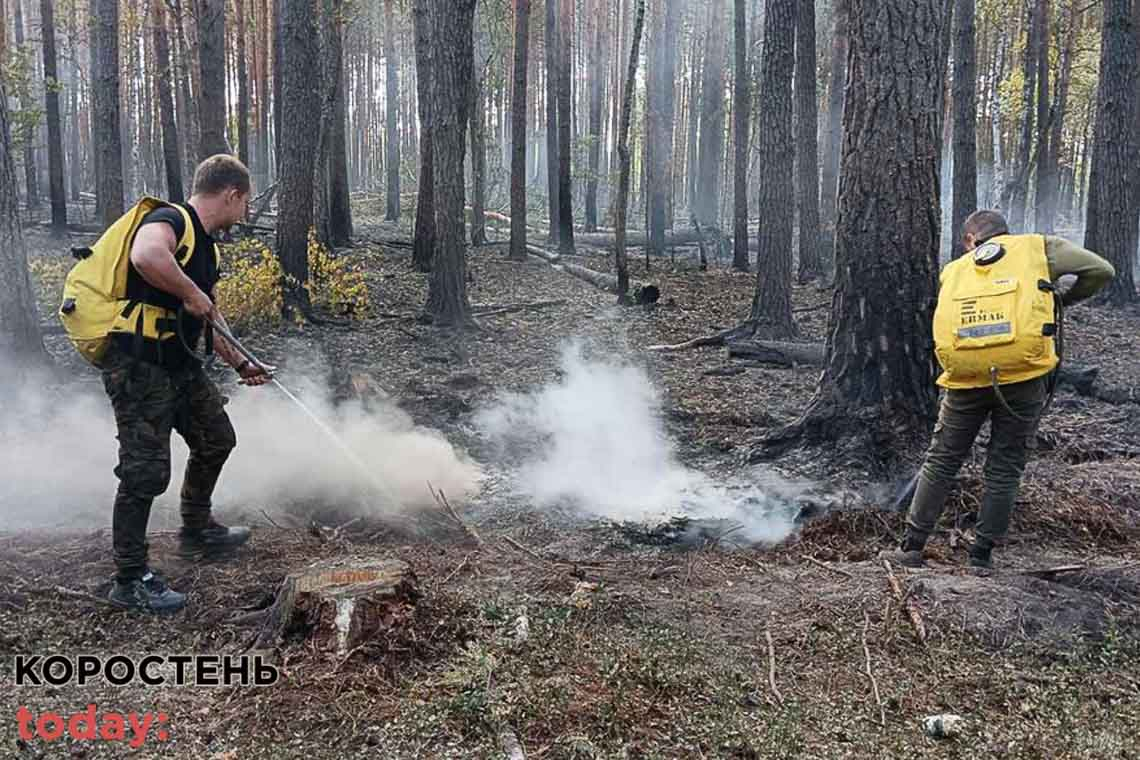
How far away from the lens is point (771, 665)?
3.52 meters

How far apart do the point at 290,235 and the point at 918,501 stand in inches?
327

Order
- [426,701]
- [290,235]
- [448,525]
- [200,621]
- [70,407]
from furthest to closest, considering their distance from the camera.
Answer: [290,235], [70,407], [448,525], [200,621], [426,701]

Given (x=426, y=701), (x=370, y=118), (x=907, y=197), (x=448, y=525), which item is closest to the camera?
(x=426, y=701)

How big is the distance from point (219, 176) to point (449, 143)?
658cm

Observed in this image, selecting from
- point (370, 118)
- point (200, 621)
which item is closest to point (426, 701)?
point (200, 621)

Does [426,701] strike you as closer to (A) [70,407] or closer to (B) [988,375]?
(B) [988,375]

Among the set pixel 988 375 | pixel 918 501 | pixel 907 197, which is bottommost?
pixel 918 501

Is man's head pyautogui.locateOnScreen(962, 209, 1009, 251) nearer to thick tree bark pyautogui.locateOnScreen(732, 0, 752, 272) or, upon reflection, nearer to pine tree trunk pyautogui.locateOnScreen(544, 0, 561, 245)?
thick tree bark pyautogui.locateOnScreen(732, 0, 752, 272)

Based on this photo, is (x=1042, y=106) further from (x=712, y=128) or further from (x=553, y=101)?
(x=553, y=101)

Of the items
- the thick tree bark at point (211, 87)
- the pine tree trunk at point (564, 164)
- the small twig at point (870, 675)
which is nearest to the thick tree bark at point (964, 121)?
the pine tree trunk at point (564, 164)

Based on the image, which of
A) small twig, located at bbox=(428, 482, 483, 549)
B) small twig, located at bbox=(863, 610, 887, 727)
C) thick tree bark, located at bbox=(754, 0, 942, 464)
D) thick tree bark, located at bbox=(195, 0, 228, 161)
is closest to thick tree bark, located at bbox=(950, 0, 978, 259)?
thick tree bark, located at bbox=(754, 0, 942, 464)

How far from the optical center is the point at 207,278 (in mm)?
4293

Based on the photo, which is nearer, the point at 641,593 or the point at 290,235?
the point at 641,593

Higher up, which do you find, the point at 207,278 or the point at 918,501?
the point at 207,278
